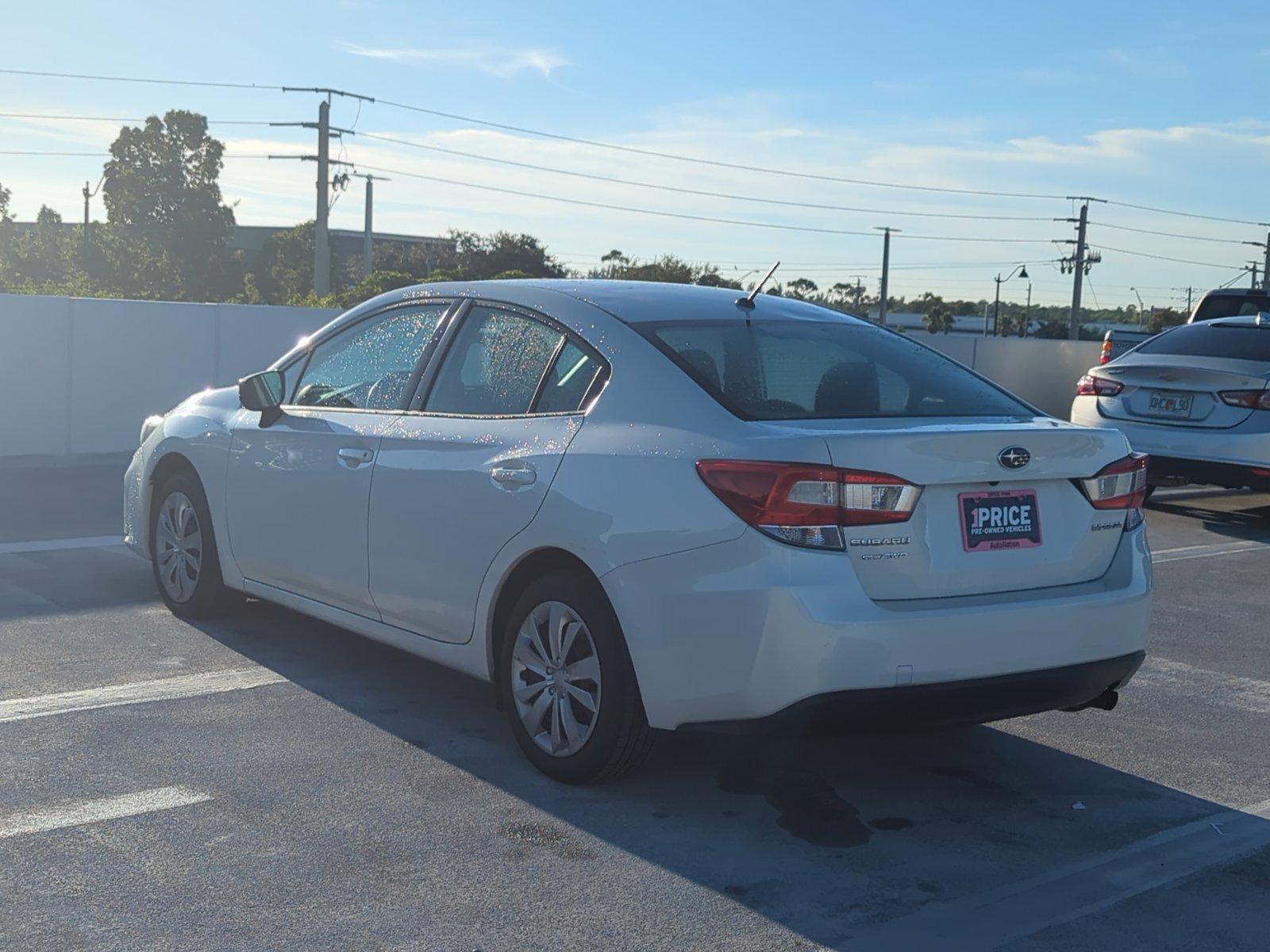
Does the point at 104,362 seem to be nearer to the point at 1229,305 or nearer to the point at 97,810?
the point at 97,810

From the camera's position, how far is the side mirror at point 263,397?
5895 mm

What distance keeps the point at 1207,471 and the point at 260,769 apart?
808 centimetres

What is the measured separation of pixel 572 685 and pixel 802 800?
2.63 ft

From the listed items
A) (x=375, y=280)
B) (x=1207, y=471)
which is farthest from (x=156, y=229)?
(x=1207, y=471)

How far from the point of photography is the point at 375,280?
5416 centimetres

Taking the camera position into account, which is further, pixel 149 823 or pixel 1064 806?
pixel 1064 806

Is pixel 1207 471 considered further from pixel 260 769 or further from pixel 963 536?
pixel 260 769

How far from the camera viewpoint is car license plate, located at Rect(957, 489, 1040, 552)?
4.15 metres

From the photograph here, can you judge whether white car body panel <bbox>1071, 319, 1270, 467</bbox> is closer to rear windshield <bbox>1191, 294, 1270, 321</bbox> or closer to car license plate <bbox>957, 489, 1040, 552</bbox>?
rear windshield <bbox>1191, 294, 1270, 321</bbox>

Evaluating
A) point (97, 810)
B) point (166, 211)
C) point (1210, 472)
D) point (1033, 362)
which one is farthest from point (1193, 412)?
point (166, 211)

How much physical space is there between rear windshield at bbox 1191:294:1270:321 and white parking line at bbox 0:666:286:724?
13.5 m

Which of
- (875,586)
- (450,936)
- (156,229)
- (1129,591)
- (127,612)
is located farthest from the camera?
(156,229)

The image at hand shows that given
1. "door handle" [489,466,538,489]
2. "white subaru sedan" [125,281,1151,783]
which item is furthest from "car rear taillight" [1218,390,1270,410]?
"door handle" [489,466,538,489]

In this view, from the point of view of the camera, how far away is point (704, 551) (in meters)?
4.03
